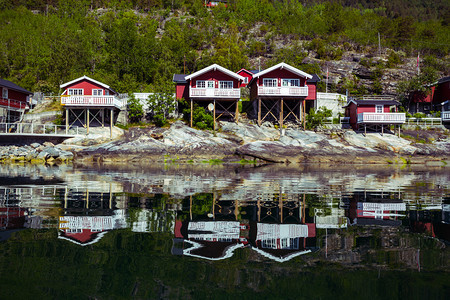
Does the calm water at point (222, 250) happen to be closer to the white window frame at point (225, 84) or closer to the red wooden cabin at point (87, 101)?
the red wooden cabin at point (87, 101)

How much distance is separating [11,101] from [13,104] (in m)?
0.40

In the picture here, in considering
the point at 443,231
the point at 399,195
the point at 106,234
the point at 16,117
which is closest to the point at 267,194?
the point at 399,195

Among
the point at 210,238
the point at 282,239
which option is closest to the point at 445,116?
the point at 282,239

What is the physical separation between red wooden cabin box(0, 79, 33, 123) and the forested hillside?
529cm

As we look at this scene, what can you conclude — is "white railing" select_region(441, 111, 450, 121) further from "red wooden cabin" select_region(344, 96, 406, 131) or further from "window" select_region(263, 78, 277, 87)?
"window" select_region(263, 78, 277, 87)

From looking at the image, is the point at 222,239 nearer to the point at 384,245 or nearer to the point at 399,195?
the point at 384,245

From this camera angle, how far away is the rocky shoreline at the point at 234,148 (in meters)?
32.8

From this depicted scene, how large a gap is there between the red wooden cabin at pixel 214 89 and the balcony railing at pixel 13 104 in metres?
18.9

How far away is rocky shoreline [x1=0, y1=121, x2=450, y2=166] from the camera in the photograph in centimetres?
3278

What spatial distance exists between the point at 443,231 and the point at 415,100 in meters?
50.1

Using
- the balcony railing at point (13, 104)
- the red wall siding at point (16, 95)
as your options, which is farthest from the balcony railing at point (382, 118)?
the red wall siding at point (16, 95)

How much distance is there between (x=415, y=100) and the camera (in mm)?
49781

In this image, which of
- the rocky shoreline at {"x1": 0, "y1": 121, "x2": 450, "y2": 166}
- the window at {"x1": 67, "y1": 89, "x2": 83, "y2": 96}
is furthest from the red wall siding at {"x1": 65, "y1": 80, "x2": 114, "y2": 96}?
the rocky shoreline at {"x1": 0, "y1": 121, "x2": 450, "y2": 166}

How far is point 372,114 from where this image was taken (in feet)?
128
